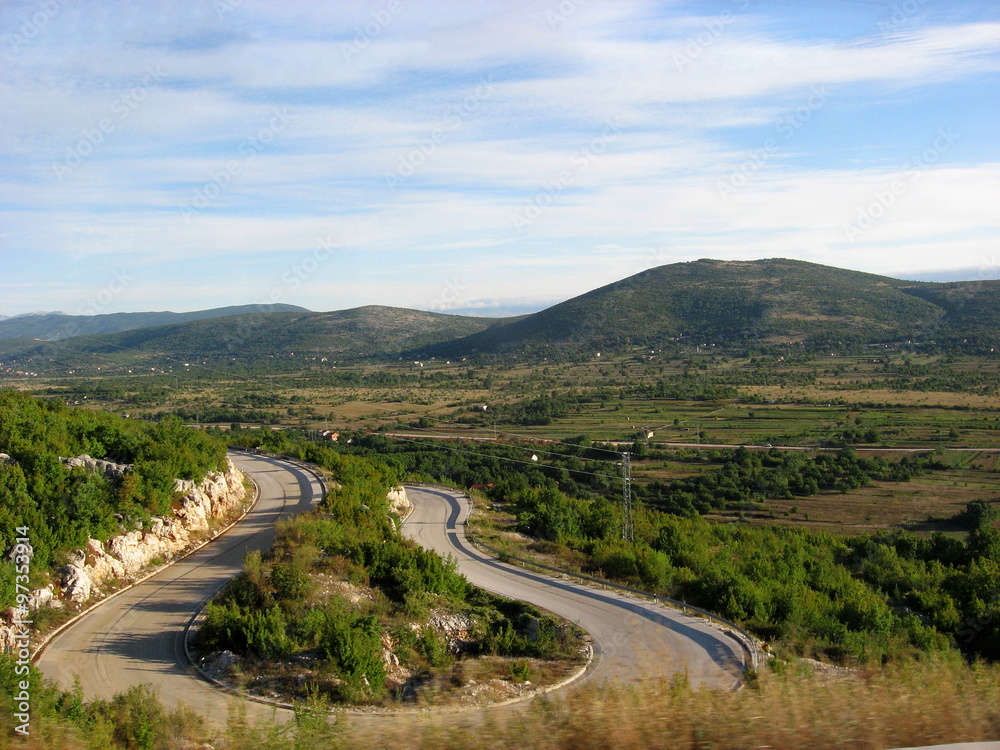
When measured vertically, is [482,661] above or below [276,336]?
below

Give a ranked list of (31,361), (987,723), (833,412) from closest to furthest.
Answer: (987,723), (833,412), (31,361)

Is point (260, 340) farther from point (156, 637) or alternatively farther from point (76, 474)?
point (156, 637)

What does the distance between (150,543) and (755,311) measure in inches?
3925

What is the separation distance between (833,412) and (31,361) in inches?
4273

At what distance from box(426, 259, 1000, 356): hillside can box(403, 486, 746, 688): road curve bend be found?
279 feet

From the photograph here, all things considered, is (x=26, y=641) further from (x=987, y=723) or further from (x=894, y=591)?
(x=894, y=591)

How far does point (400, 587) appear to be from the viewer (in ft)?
44.3

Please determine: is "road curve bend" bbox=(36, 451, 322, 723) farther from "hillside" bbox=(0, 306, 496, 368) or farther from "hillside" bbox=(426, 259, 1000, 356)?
"hillside" bbox=(0, 306, 496, 368)

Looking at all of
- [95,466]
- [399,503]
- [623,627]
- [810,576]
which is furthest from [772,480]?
[95,466]

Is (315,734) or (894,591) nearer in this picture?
(315,734)

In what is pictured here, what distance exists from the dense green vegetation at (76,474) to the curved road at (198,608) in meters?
1.45

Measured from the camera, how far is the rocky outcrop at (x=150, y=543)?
42.6 feet

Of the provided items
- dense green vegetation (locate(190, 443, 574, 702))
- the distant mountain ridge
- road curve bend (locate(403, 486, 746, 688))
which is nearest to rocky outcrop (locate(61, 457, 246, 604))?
dense green vegetation (locate(190, 443, 574, 702))

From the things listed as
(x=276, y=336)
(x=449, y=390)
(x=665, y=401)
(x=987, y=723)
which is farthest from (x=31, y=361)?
(x=987, y=723)
